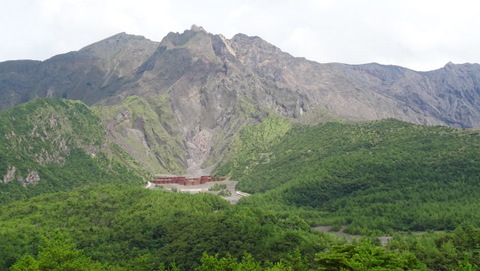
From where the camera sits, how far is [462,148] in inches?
7579

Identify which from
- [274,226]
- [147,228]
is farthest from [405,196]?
[147,228]

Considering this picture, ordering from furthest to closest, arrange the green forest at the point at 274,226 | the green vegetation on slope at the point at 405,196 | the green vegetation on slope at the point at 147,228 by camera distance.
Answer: the green vegetation on slope at the point at 405,196, the green vegetation on slope at the point at 147,228, the green forest at the point at 274,226

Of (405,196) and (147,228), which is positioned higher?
(405,196)

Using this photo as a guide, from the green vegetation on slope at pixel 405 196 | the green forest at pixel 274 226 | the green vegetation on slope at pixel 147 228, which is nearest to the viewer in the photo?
the green forest at pixel 274 226

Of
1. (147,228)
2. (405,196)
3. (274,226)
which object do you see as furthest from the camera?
(405,196)

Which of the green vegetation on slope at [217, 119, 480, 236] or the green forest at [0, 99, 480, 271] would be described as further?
the green vegetation on slope at [217, 119, 480, 236]

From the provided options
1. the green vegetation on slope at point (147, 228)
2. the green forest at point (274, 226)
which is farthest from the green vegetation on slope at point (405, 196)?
the green vegetation on slope at point (147, 228)

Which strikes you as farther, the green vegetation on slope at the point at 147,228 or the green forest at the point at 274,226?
the green vegetation on slope at the point at 147,228

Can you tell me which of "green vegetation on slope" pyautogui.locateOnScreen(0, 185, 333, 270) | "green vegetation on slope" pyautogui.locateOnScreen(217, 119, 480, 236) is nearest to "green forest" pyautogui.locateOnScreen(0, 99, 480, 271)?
"green vegetation on slope" pyautogui.locateOnScreen(0, 185, 333, 270)

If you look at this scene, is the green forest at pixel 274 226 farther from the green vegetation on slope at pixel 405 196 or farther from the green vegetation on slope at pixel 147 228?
the green vegetation on slope at pixel 405 196

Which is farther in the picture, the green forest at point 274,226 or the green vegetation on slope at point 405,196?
the green vegetation on slope at point 405,196

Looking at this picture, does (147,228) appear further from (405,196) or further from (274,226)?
(405,196)

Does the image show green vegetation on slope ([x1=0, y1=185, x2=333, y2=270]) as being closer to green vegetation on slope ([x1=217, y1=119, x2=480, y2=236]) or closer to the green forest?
the green forest

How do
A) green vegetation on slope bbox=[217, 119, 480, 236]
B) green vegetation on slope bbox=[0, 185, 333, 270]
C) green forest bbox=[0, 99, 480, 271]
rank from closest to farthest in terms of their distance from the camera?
green forest bbox=[0, 99, 480, 271] < green vegetation on slope bbox=[0, 185, 333, 270] < green vegetation on slope bbox=[217, 119, 480, 236]
